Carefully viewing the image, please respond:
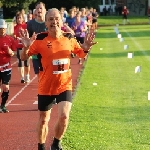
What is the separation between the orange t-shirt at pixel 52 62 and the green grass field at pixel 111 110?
1124 mm

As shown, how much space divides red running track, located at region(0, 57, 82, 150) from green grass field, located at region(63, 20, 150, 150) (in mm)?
504

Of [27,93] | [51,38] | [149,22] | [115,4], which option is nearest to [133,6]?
[115,4]

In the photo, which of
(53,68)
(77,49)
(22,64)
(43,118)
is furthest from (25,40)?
(22,64)

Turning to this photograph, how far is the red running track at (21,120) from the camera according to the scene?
9.26 m

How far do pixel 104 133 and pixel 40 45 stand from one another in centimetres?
243

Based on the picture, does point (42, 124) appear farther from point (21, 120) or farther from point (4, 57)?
point (4, 57)

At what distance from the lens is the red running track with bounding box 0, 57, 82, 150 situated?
30.4 ft

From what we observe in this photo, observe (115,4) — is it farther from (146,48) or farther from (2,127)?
(2,127)

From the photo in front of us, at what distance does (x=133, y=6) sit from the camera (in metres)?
88.4

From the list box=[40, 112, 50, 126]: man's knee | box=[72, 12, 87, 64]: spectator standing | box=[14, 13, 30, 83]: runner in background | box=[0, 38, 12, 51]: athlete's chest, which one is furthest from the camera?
box=[72, 12, 87, 64]: spectator standing

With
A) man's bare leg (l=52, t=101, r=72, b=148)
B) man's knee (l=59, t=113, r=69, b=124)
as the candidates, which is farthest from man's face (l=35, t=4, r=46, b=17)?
man's knee (l=59, t=113, r=69, b=124)

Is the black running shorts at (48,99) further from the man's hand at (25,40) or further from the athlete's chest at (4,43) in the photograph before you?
the athlete's chest at (4,43)

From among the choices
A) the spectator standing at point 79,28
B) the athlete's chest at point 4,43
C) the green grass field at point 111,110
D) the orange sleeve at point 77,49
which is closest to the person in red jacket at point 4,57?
the athlete's chest at point 4,43

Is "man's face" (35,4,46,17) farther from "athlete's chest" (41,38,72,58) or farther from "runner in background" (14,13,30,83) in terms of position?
Result: "runner in background" (14,13,30,83)
